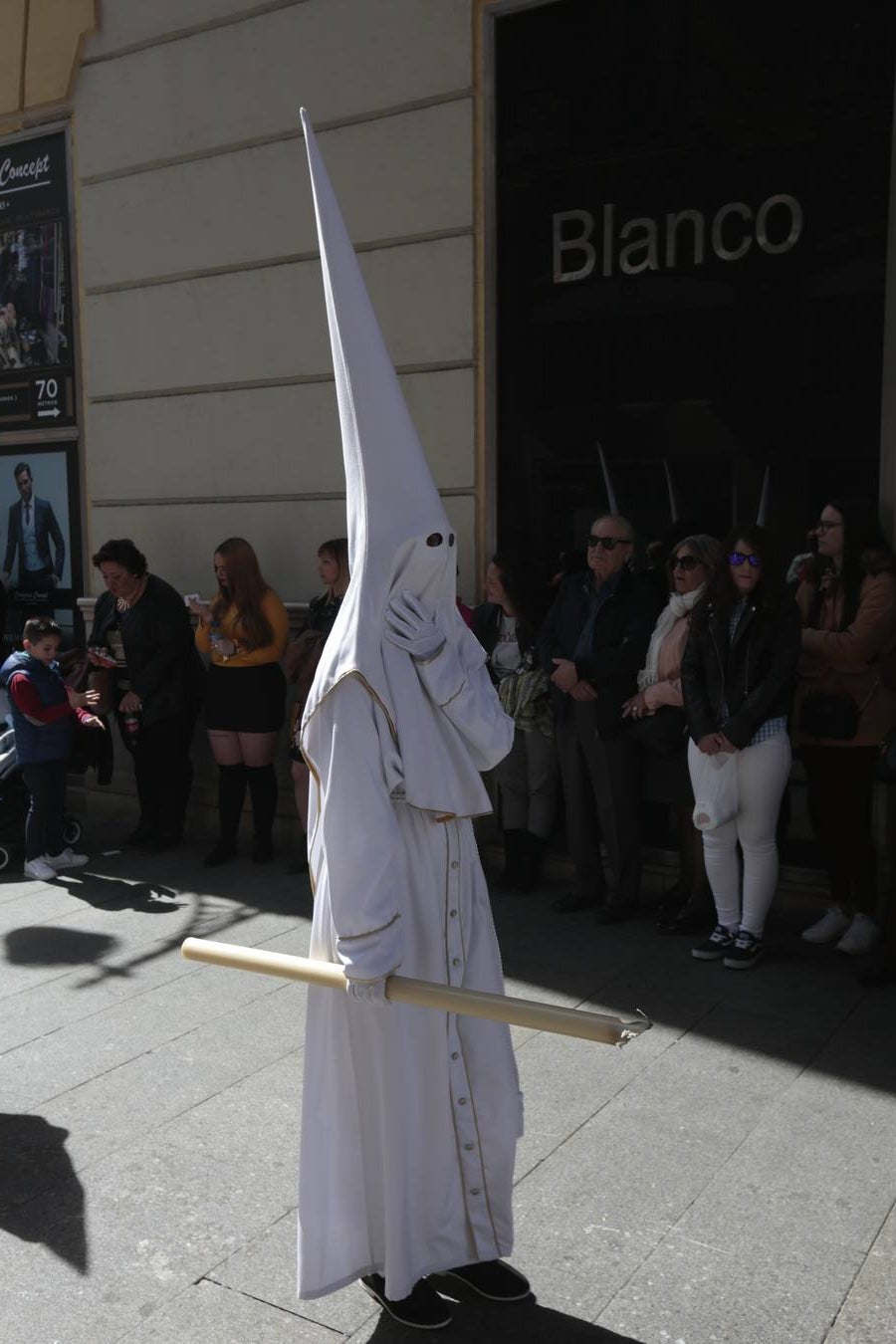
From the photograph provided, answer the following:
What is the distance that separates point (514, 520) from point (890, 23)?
3.21 m

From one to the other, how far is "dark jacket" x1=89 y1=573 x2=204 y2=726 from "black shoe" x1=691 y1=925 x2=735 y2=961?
3.95 meters

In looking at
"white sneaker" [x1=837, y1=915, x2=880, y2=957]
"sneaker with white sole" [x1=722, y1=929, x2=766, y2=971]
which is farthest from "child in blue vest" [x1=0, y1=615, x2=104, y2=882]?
"white sneaker" [x1=837, y1=915, x2=880, y2=957]

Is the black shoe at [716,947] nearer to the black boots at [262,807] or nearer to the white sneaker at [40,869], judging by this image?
the black boots at [262,807]

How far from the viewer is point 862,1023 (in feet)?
16.7

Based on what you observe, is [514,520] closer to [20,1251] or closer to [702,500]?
[702,500]

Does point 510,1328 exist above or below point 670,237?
below

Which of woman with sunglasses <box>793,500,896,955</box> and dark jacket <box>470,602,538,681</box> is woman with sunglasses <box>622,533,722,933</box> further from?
dark jacket <box>470,602,538,681</box>

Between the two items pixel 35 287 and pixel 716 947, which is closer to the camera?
pixel 716 947

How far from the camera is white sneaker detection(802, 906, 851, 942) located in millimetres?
6098

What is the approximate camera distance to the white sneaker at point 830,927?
6.10 m

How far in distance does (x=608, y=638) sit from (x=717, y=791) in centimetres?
110

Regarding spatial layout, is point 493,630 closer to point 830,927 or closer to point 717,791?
point 717,791

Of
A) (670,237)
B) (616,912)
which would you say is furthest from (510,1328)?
(670,237)

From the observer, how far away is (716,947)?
5980 millimetres
